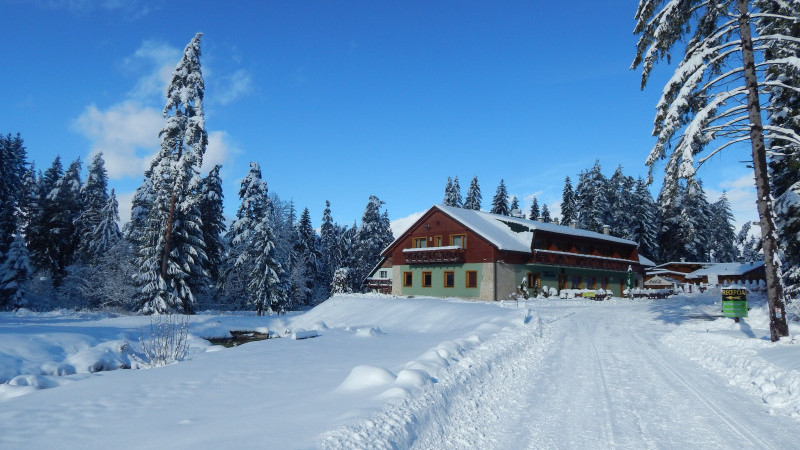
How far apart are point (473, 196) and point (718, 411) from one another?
7088 centimetres

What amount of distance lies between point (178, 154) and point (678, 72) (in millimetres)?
Answer: 27004

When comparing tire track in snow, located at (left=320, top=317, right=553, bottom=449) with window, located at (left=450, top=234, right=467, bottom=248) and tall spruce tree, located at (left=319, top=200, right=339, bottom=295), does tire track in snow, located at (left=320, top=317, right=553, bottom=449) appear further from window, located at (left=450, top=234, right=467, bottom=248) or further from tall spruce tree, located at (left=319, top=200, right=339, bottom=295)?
tall spruce tree, located at (left=319, top=200, right=339, bottom=295)

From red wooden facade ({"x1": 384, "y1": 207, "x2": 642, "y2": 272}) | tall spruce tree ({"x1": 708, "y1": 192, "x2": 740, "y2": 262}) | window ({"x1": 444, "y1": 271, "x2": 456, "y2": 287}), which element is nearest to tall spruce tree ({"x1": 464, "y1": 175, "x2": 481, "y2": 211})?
red wooden facade ({"x1": 384, "y1": 207, "x2": 642, "y2": 272})

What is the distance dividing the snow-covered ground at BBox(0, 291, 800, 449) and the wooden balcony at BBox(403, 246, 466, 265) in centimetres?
2495

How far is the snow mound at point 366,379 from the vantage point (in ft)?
22.1

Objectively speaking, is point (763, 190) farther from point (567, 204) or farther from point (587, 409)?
point (567, 204)

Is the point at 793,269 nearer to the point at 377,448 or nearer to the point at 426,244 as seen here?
the point at 377,448

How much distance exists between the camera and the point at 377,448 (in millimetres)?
4680

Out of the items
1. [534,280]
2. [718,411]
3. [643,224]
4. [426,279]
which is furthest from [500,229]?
[718,411]

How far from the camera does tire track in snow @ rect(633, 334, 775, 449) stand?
5.70 meters

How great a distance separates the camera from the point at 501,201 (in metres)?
74.1

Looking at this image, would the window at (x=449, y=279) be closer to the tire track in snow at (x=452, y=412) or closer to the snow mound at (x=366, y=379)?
the tire track in snow at (x=452, y=412)

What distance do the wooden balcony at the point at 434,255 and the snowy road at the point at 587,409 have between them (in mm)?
26586

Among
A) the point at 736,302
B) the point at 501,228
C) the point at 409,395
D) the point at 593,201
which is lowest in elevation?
the point at 409,395
